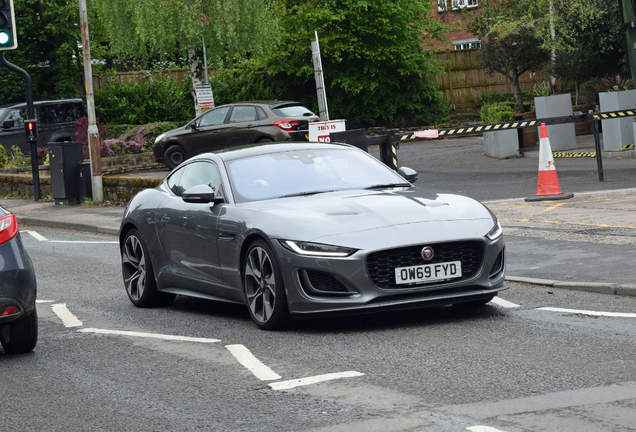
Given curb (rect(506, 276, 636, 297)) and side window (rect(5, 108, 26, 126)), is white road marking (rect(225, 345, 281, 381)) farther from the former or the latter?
side window (rect(5, 108, 26, 126))

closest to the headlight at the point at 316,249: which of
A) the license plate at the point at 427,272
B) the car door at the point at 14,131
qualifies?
the license plate at the point at 427,272

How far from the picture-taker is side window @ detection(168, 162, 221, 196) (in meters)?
8.22

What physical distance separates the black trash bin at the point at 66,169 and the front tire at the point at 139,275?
13.7 metres

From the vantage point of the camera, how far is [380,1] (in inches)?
1460

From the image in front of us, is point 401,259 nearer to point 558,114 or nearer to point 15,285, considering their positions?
point 15,285

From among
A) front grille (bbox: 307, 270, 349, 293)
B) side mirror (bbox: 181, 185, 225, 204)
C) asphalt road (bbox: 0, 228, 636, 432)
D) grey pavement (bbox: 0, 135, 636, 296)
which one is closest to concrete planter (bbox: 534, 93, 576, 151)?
grey pavement (bbox: 0, 135, 636, 296)

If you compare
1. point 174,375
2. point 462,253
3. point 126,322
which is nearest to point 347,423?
point 174,375

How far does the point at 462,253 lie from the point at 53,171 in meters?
17.3

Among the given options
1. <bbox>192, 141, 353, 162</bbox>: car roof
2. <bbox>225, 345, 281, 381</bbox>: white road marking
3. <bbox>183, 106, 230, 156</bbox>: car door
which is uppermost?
<bbox>183, 106, 230, 156</bbox>: car door

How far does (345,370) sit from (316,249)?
4.02ft

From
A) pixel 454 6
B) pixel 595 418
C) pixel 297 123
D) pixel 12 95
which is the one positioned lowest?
pixel 595 418

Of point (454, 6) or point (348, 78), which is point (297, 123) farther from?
point (454, 6)

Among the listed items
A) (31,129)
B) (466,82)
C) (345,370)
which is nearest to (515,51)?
(466,82)

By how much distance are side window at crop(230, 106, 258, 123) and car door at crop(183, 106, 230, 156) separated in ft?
0.82
